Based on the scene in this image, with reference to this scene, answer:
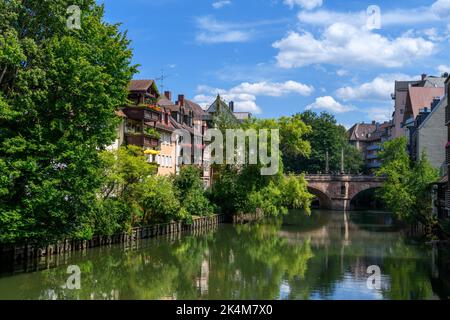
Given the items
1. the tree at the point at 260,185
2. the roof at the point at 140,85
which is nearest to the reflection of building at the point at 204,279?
the roof at the point at 140,85

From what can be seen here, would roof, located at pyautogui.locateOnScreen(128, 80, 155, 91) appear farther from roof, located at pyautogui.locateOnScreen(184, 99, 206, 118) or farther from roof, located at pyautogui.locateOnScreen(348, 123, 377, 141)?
roof, located at pyautogui.locateOnScreen(348, 123, 377, 141)

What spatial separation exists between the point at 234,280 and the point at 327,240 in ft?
67.3

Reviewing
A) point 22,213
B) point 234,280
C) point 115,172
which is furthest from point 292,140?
point 22,213

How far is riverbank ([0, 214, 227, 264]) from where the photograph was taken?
29391 mm

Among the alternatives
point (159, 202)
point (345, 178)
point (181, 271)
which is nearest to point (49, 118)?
point (181, 271)

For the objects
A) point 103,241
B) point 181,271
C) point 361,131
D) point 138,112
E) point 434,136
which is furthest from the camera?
point 361,131

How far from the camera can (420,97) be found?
2975 inches

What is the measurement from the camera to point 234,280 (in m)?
27.4

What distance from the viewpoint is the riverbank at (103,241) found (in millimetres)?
29391

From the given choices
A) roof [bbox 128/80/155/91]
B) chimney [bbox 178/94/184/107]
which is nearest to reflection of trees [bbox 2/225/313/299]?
roof [bbox 128/80/155/91]

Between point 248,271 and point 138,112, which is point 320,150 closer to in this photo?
point 138,112

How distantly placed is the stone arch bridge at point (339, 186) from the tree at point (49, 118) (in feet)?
197

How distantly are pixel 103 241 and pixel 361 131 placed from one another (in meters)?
114

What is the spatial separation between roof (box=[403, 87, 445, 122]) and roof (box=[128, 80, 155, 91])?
39.4 m
